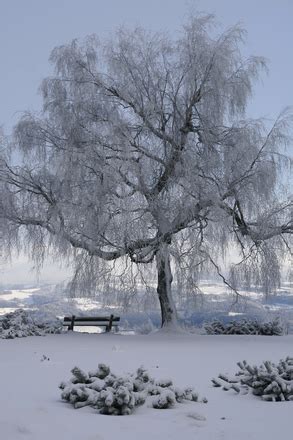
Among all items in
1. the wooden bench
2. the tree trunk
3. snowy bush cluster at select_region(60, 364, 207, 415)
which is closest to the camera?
snowy bush cluster at select_region(60, 364, 207, 415)

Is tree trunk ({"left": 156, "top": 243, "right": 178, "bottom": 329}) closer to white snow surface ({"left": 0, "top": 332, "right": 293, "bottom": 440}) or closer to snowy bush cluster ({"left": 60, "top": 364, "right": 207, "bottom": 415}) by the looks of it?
white snow surface ({"left": 0, "top": 332, "right": 293, "bottom": 440})

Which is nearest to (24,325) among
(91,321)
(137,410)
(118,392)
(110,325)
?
(91,321)

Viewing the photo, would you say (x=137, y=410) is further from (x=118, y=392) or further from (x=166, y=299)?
(x=166, y=299)

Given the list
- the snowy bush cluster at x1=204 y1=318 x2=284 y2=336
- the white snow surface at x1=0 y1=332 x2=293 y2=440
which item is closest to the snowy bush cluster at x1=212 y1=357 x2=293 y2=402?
the white snow surface at x1=0 y1=332 x2=293 y2=440

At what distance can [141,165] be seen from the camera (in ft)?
44.6

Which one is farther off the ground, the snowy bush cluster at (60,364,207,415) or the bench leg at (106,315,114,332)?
the snowy bush cluster at (60,364,207,415)

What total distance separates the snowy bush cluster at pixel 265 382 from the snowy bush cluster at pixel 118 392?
Result: 2.54 ft

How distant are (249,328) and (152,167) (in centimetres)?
607

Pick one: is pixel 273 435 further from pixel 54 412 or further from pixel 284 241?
pixel 284 241

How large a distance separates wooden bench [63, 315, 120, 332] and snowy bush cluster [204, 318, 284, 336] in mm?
3140

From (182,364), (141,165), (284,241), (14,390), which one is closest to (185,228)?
(141,165)

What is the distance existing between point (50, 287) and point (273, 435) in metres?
13.1

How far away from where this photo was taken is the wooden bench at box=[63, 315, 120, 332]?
635 inches

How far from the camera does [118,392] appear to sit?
460 centimetres
